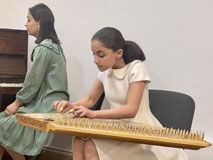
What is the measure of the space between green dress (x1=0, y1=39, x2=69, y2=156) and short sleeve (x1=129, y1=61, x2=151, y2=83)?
0.78m

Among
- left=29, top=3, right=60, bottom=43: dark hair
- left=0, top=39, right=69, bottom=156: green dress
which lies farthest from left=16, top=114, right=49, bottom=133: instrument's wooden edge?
left=29, top=3, right=60, bottom=43: dark hair

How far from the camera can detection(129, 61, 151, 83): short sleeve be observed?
1635mm

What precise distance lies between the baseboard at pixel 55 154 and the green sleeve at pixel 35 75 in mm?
787

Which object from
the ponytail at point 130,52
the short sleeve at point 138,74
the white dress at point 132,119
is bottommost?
the white dress at point 132,119

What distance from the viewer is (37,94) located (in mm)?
2307

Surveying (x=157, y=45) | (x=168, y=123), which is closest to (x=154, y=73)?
(x=157, y=45)

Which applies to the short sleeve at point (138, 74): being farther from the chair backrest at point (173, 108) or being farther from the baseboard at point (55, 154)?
the baseboard at point (55, 154)

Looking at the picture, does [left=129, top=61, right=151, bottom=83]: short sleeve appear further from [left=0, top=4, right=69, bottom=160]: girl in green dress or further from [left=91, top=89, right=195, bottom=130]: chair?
[left=0, top=4, right=69, bottom=160]: girl in green dress

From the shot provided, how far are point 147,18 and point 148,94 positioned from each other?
689 millimetres

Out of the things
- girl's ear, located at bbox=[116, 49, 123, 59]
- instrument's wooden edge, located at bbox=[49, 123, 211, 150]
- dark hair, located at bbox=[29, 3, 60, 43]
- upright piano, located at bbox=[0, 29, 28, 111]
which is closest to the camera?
instrument's wooden edge, located at bbox=[49, 123, 211, 150]

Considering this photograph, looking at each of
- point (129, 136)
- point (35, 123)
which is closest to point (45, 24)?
point (35, 123)

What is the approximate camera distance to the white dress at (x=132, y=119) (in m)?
1.47

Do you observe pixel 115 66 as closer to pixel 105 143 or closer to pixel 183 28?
pixel 105 143

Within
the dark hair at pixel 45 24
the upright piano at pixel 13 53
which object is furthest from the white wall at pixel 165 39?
the upright piano at pixel 13 53
